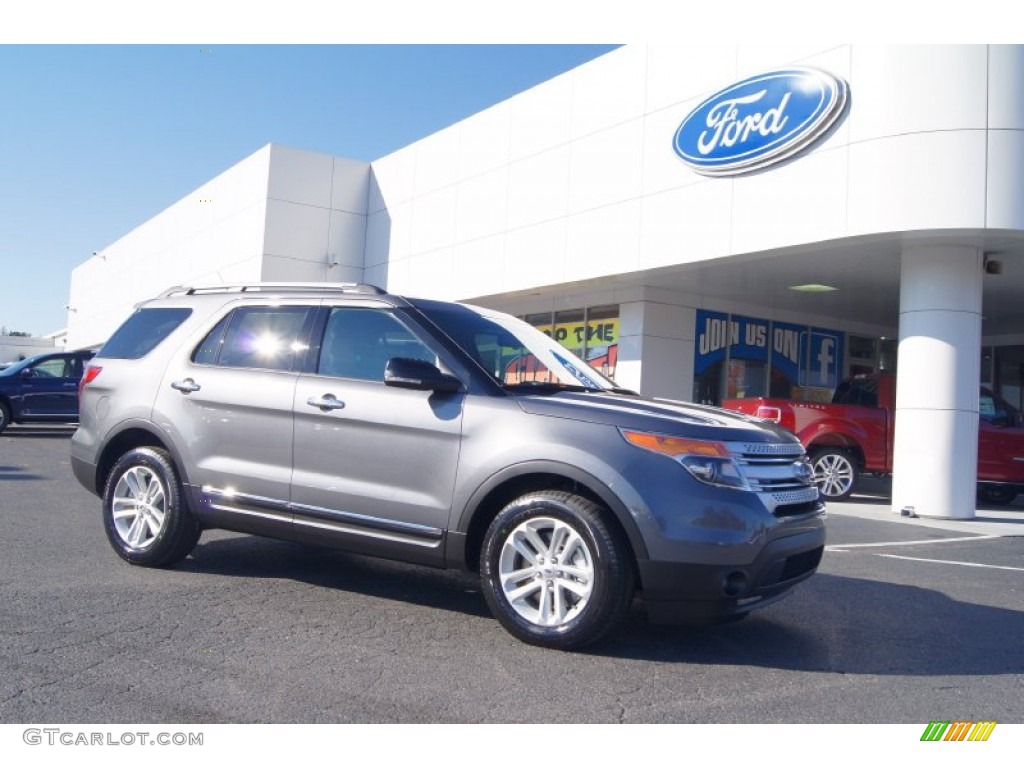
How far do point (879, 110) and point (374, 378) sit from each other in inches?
360

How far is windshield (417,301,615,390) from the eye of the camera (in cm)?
512

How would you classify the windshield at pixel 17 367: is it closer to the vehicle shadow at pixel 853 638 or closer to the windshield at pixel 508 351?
the windshield at pixel 508 351

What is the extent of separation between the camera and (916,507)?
1205 centimetres

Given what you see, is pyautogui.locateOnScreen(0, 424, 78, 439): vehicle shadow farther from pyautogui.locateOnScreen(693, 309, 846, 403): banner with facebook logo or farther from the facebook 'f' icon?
the facebook 'f' icon

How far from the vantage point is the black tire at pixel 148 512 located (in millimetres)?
5730

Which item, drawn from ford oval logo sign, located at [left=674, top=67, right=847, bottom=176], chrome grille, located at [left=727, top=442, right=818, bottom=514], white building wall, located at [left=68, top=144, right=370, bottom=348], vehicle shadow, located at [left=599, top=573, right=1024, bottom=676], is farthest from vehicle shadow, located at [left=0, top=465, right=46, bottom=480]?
white building wall, located at [left=68, top=144, right=370, bottom=348]

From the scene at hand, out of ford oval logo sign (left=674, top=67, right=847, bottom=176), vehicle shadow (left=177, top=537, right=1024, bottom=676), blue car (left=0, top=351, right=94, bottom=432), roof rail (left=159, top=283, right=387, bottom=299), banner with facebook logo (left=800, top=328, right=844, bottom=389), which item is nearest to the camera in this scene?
vehicle shadow (left=177, top=537, right=1024, bottom=676)

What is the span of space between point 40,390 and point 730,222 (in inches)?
529

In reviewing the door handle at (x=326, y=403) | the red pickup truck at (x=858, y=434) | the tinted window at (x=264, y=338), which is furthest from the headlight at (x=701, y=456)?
the red pickup truck at (x=858, y=434)

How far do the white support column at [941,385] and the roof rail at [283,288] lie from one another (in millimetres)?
8917

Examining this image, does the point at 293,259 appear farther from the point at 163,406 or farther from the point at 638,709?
the point at 638,709

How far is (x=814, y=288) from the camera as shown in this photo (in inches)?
635

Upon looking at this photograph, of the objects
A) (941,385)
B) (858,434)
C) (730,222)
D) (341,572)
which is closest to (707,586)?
(341,572)

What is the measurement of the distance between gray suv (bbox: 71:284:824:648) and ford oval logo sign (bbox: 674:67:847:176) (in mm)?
8120
